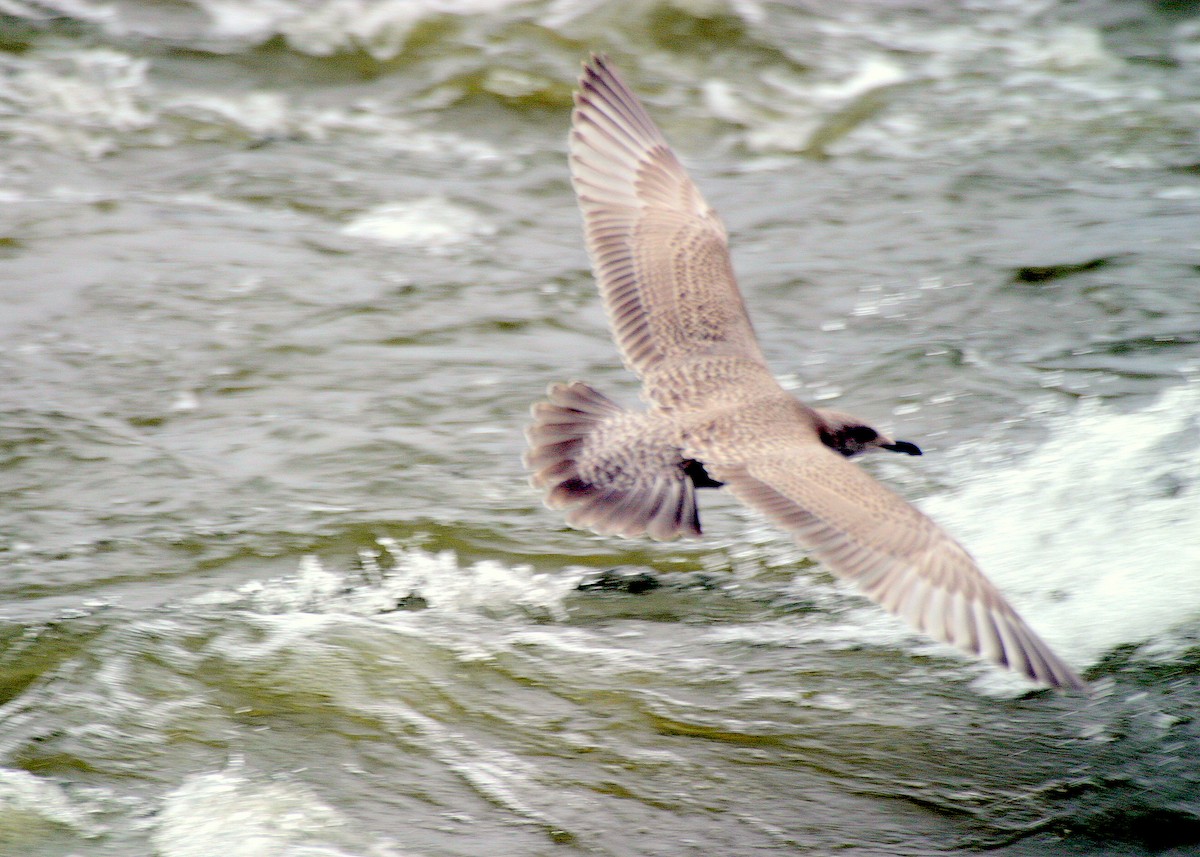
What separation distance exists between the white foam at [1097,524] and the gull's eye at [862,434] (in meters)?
0.40

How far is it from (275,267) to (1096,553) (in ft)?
13.0

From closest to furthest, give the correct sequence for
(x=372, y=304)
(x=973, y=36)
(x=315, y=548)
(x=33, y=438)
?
(x=315, y=548), (x=33, y=438), (x=372, y=304), (x=973, y=36)

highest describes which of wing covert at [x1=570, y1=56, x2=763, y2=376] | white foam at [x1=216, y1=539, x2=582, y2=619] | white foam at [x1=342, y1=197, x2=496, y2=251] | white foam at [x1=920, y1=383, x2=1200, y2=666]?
wing covert at [x1=570, y1=56, x2=763, y2=376]

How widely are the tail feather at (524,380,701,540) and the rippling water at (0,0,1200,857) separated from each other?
36 centimetres

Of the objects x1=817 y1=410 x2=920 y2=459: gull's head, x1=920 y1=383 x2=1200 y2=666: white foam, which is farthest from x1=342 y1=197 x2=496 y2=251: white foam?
x1=920 y1=383 x2=1200 y2=666: white foam

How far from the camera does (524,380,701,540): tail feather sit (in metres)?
4.12

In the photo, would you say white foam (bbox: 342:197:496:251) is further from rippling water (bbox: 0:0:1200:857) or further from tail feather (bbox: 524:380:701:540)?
tail feather (bbox: 524:380:701:540)

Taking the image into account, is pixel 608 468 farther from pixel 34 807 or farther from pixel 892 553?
pixel 34 807

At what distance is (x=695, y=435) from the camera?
14.4 ft

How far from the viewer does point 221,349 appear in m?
5.96

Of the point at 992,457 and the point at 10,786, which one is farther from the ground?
the point at 992,457

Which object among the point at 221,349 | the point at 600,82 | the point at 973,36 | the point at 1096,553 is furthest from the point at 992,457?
the point at 973,36

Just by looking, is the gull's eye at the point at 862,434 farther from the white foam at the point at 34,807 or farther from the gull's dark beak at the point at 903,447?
the white foam at the point at 34,807

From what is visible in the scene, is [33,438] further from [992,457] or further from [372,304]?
[992,457]
